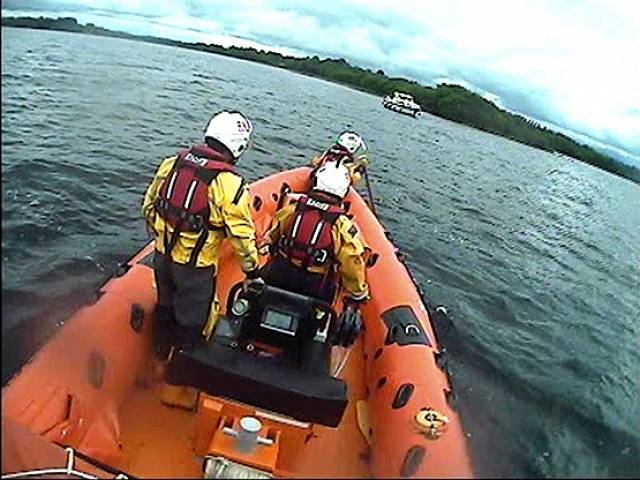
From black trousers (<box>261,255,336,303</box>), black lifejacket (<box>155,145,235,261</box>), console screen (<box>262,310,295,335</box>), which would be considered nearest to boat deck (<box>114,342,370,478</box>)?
console screen (<box>262,310,295,335</box>)

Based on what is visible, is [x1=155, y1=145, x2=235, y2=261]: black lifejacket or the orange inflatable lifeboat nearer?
the orange inflatable lifeboat

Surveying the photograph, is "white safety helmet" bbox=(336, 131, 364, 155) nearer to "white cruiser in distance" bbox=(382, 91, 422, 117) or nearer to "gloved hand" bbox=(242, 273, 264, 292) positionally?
"gloved hand" bbox=(242, 273, 264, 292)

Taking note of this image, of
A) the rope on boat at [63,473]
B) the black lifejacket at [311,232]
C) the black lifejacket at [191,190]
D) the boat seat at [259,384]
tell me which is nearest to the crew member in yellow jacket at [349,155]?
the black lifejacket at [311,232]

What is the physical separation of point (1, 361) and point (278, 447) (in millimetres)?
1619

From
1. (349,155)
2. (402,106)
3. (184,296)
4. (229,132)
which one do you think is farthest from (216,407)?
(402,106)

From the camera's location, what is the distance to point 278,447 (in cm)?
305

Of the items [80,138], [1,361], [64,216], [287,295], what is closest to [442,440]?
[287,295]

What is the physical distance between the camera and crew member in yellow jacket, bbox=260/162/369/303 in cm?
374

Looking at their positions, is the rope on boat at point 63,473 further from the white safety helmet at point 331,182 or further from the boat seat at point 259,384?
the white safety helmet at point 331,182

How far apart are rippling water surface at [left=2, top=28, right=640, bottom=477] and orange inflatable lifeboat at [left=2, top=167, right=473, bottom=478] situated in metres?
Answer: 0.25

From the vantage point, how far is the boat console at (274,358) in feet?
9.67

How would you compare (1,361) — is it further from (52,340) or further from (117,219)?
(117,219)

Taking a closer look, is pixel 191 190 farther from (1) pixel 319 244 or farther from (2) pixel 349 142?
(2) pixel 349 142

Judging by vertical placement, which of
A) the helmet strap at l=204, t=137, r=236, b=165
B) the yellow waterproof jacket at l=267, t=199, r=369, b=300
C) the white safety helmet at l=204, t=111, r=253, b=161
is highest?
the white safety helmet at l=204, t=111, r=253, b=161
